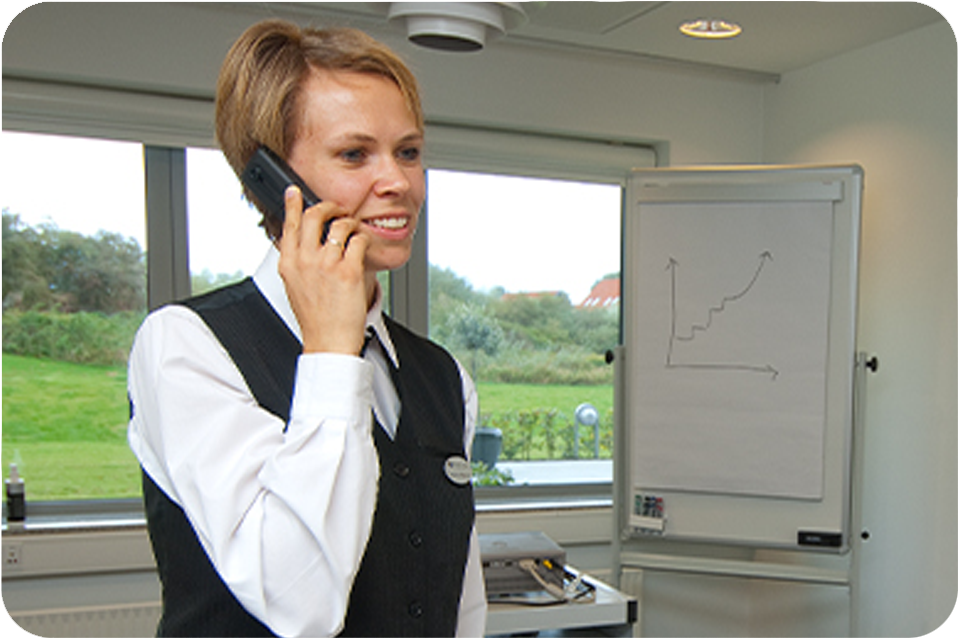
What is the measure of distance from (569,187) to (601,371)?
788 millimetres

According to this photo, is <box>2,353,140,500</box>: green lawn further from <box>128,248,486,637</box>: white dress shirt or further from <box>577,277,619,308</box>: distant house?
<box>128,248,486,637</box>: white dress shirt

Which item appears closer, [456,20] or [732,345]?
[456,20]

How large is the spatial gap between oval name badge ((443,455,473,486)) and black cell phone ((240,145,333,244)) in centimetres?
34

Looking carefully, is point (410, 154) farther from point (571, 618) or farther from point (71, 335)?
point (71, 335)

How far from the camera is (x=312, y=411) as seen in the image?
0.79 metres

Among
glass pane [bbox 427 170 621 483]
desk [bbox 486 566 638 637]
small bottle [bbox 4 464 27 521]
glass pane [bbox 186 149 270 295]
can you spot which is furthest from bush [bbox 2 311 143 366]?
desk [bbox 486 566 638 637]

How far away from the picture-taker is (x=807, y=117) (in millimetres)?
3518

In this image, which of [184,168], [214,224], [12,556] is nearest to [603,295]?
[214,224]

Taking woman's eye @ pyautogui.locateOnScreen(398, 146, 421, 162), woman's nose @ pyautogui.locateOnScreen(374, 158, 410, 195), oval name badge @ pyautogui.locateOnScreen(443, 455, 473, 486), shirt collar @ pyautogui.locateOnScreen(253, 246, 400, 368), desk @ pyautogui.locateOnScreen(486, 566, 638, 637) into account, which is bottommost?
desk @ pyautogui.locateOnScreen(486, 566, 638, 637)

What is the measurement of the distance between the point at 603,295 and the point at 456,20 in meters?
2.29

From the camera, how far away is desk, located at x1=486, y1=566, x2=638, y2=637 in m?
2.29

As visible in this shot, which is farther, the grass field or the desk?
the grass field

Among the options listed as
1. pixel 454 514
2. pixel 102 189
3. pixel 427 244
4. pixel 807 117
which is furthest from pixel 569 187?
pixel 454 514

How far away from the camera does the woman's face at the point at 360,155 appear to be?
927mm
